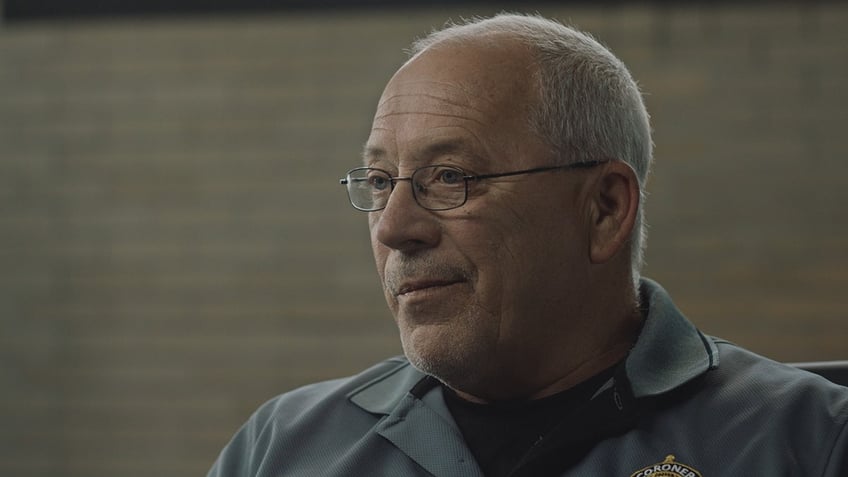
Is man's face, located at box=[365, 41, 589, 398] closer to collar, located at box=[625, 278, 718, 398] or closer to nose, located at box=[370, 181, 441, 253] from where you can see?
nose, located at box=[370, 181, 441, 253]

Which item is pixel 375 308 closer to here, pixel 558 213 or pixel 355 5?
pixel 355 5

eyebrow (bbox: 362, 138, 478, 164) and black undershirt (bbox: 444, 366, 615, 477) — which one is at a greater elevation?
eyebrow (bbox: 362, 138, 478, 164)

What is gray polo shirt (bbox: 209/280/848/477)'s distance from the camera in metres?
1.53

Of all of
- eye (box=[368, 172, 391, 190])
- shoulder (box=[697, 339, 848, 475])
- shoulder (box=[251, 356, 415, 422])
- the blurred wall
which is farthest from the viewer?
the blurred wall

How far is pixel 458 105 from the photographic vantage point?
5.46ft

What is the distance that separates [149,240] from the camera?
497 centimetres

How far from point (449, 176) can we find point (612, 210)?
0.29 m

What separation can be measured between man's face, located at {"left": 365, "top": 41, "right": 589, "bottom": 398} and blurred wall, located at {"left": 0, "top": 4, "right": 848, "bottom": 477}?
9.59 ft

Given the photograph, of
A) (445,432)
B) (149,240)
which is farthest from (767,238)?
(445,432)

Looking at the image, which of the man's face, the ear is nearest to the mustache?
the man's face

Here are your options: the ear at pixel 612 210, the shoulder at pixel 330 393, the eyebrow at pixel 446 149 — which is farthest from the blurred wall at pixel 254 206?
the eyebrow at pixel 446 149

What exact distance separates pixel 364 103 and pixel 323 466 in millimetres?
3196

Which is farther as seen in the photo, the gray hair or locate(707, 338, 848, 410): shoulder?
the gray hair

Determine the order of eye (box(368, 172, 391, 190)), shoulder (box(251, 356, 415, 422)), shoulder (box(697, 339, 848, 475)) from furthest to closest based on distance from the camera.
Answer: shoulder (box(251, 356, 415, 422)), eye (box(368, 172, 391, 190)), shoulder (box(697, 339, 848, 475))
